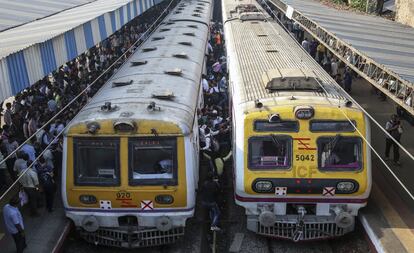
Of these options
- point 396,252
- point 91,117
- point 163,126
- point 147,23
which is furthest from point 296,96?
point 147,23

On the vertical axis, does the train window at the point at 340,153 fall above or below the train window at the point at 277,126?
below

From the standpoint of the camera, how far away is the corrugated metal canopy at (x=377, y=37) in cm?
1005

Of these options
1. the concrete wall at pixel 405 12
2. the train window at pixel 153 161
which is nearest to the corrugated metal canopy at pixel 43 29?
the train window at pixel 153 161

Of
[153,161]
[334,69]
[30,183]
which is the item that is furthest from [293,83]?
[334,69]

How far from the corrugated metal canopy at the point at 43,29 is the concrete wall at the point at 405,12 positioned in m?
10.8

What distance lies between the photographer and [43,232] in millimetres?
8867

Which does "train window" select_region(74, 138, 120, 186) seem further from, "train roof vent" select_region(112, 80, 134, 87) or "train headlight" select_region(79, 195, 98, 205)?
"train roof vent" select_region(112, 80, 134, 87)

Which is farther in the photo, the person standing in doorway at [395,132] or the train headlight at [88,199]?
the person standing in doorway at [395,132]

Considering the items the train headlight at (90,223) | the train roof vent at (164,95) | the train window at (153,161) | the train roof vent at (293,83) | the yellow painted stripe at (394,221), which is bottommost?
the yellow painted stripe at (394,221)

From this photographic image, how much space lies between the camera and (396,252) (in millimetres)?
7875

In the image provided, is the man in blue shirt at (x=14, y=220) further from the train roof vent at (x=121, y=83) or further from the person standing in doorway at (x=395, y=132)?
the person standing in doorway at (x=395, y=132)

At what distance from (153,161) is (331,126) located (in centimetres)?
311

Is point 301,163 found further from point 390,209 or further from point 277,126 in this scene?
point 390,209

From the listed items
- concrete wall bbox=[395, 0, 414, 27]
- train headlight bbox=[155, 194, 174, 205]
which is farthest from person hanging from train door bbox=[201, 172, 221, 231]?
concrete wall bbox=[395, 0, 414, 27]
